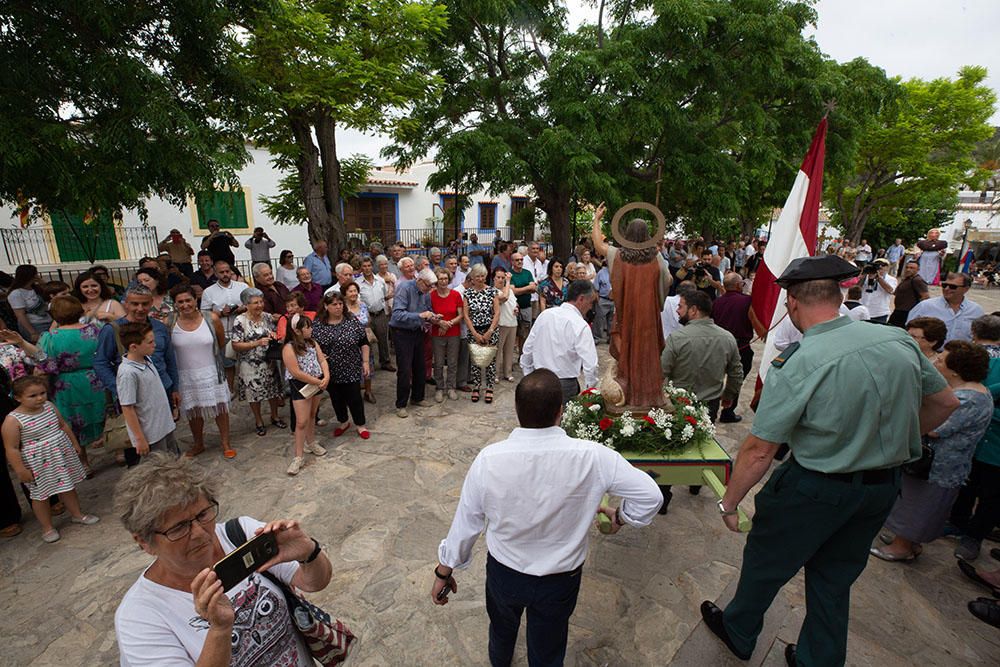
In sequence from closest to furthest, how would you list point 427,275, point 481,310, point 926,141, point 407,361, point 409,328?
1. point 409,328
2. point 407,361
3. point 481,310
4. point 427,275
5. point 926,141

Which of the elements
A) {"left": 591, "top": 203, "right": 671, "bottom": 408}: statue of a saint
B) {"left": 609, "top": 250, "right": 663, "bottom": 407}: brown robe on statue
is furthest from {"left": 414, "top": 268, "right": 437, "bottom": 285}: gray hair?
{"left": 609, "top": 250, "right": 663, "bottom": 407}: brown robe on statue

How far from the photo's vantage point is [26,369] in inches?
171

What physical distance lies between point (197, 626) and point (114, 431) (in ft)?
18.5

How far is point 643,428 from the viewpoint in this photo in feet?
11.5

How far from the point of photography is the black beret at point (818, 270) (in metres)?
2.26

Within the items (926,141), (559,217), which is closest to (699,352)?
(559,217)

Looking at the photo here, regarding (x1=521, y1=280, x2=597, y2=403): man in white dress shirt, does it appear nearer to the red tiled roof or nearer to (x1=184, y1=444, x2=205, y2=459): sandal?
(x1=184, y1=444, x2=205, y2=459): sandal

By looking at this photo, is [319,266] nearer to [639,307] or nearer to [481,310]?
[481,310]

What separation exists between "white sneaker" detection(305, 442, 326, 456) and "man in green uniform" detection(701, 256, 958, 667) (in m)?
4.18

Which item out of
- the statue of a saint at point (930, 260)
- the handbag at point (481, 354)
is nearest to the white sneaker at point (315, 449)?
the handbag at point (481, 354)

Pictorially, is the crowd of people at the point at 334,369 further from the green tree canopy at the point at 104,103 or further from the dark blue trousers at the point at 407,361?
the green tree canopy at the point at 104,103

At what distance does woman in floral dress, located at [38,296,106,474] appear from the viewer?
4508 mm

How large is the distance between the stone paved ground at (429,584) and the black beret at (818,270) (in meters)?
2.22

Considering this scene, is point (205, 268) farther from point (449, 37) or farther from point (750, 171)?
point (750, 171)
